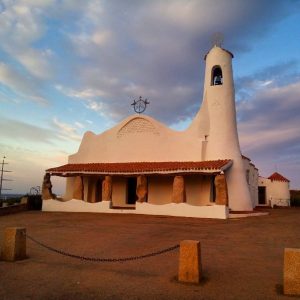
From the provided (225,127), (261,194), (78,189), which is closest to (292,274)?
(225,127)

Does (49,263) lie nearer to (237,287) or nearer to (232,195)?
(237,287)

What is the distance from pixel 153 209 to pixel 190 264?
12.2m

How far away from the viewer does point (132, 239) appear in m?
10.4

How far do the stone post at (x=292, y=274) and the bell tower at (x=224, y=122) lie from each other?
13.9 meters

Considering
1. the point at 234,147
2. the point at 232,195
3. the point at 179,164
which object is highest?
the point at 234,147

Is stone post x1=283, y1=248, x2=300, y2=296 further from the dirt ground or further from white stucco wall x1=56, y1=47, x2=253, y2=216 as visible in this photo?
white stucco wall x1=56, y1=47, x2=253, y2=216

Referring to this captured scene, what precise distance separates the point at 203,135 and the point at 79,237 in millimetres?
11518

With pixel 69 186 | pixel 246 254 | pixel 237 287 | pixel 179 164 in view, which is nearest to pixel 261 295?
pixel 237 287

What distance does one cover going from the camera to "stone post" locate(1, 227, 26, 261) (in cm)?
749

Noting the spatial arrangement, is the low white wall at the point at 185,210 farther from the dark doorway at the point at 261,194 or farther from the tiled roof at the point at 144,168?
the dark doorway at the point at 261,194

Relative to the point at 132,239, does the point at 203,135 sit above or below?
above

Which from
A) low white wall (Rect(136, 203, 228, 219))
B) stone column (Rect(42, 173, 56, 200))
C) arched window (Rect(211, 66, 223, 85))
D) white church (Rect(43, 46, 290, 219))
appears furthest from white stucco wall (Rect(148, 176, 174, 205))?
arched window (Rect(211, 66, 223, 85))

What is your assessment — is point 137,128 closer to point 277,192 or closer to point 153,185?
point 153,185

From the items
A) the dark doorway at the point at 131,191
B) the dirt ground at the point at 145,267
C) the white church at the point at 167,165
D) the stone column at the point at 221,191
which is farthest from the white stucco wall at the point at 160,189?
the dirt ground at the point at 145,267
